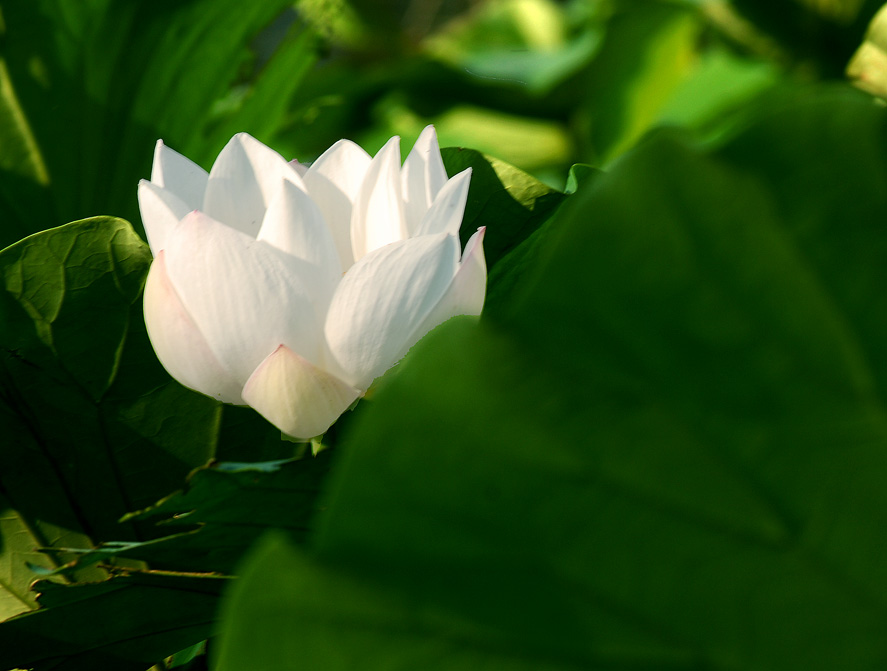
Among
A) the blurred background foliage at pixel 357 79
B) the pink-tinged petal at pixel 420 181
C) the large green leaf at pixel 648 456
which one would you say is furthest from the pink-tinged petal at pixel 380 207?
the blurred background foliage at pixel 357 79

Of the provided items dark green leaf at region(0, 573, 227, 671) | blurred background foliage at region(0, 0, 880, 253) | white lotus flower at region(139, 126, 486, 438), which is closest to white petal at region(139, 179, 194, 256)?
white lotus flower at region(139, 126, 486, 438)

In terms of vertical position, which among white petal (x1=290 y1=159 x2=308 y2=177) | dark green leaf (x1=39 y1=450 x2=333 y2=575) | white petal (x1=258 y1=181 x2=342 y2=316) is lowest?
dark green leaf (x1=39 y1=450 x2=333 y2=575)

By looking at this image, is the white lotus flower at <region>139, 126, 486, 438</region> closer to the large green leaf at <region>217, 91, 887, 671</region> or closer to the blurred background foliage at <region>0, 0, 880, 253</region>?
the large green leaf at <region>217, 91, 887, 671</region>

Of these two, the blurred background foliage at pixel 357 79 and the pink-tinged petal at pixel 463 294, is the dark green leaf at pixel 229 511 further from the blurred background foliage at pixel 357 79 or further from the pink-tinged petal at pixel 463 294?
the blurred background foliage at pixel 357 79

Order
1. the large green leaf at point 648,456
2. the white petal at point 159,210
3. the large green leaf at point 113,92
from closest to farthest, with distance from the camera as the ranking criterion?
the large green leaf at point 648,456, the white petal at point 159,210, the large green leaf at point 113,92

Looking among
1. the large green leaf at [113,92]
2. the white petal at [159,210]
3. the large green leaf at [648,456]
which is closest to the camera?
the large green leaf at [648,456]

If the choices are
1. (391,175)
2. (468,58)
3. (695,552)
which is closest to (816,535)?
(695,552)

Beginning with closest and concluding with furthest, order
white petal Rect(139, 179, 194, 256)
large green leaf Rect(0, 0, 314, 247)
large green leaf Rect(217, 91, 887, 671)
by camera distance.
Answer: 1. large green leaf Rect(217, 91, 887, 671)
2. white petal Rect(139, 179, 194, 256)
3. large green leaf Rect(0, 0, 314, 247)

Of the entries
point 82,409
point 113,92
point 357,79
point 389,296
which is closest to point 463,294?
point 389,296
